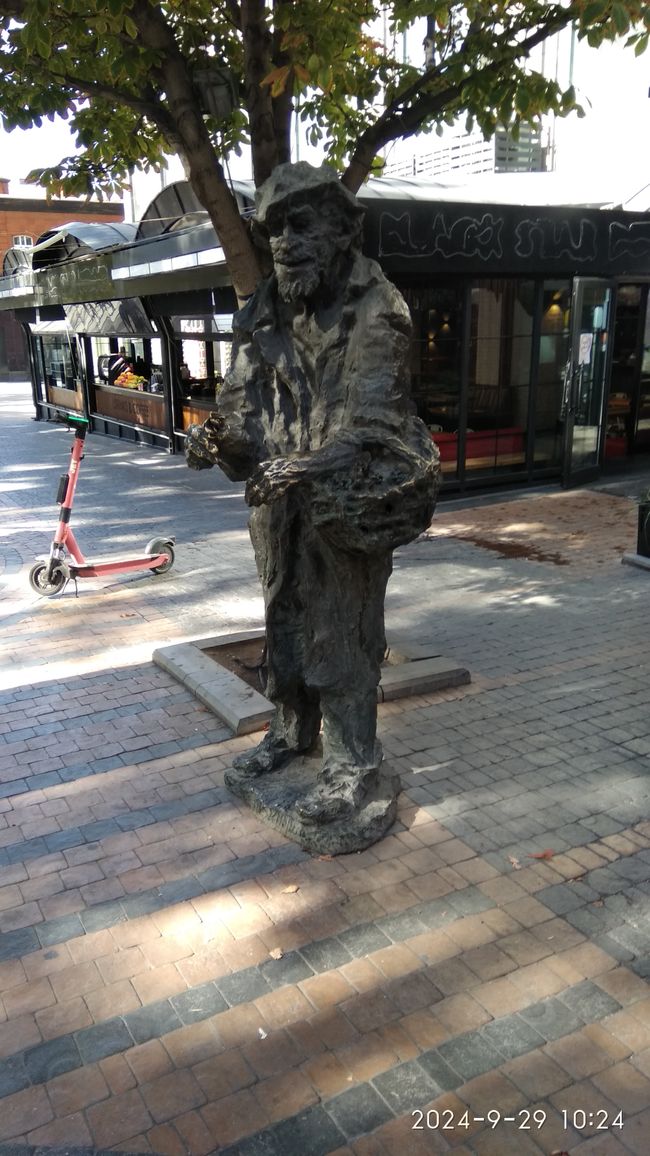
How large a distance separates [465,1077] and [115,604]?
18.1 feet

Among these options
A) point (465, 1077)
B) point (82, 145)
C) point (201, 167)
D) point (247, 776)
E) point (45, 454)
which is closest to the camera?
point (465, 1077)

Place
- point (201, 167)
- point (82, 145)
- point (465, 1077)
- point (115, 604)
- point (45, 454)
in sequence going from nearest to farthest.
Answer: point (465, 1077) → point (201, 167) → point (82, 145) → point (115, 604) → point (45, 454)

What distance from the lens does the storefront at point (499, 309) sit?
10.4 meters

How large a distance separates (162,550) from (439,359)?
477 cm

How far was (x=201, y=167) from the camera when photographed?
561cm

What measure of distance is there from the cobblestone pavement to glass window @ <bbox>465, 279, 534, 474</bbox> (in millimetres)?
5852

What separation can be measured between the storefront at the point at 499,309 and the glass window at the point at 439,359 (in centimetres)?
2


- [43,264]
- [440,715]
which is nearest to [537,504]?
[440,715]

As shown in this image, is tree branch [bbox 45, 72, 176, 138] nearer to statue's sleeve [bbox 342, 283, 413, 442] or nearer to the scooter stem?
the scooter stem

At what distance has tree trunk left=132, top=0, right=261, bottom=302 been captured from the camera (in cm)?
552

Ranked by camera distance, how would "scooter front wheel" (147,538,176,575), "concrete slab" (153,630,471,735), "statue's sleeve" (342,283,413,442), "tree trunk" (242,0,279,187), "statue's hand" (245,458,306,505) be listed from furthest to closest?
"scooter front wheel" (147,538,176,575), "tree trunk" (242,0,279,187), "concrete slab" (153,630,471,735), "statue's sleeve" (342,283,413,442), "statue's hand" (245,458,306,505)

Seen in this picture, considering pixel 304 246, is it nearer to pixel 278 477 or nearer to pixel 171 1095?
pixel 278 477

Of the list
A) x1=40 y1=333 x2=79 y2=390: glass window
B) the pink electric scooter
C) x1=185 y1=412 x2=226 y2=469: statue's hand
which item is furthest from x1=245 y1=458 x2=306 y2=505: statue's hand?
x1=40 y1=333 x2=79 y2=390: glass window

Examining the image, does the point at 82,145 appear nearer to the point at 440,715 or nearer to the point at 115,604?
the point at 115,604
